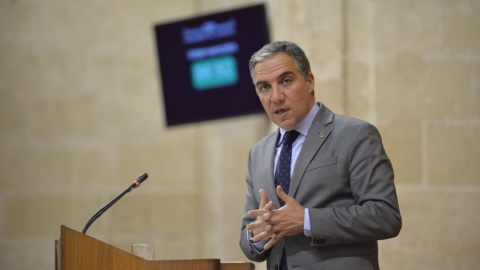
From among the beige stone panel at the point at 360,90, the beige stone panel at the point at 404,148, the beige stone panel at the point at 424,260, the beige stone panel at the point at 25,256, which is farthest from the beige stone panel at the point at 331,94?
the beige stone panel at the point at 25,256

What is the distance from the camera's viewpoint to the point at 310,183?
107 inches

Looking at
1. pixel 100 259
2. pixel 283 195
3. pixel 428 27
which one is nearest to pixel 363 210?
pixel 283 195

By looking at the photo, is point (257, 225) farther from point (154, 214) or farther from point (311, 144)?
point (154, 214)

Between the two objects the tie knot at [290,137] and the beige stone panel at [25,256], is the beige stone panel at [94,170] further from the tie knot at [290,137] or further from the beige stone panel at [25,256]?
the tie knot at [290,137]

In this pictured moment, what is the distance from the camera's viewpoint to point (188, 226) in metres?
6.00

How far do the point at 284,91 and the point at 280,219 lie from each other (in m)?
0.54

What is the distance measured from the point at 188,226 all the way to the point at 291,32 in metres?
2.03

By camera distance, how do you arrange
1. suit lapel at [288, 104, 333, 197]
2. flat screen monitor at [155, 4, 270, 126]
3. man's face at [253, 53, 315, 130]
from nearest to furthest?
suit lapel at [288, 104, 333, 197] < man's face at [253, 53, 315, 130] < flat screen monitor at [155, 4, 270, 126]

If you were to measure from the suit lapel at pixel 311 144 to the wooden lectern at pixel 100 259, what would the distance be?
0.44 metres

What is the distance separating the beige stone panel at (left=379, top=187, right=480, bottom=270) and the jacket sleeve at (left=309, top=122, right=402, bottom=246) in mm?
1786

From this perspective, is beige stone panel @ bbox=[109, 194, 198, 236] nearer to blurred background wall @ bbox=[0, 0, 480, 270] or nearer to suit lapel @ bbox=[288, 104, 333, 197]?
blurred background wall @ bbox=[0, 0, 480, 270]

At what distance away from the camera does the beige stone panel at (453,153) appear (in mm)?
4348

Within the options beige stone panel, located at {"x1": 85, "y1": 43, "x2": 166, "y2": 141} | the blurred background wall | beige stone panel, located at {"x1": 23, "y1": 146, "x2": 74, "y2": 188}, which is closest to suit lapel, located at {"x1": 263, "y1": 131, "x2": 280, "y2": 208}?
the blurred background wall

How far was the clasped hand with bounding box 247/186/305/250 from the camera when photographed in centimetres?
258
